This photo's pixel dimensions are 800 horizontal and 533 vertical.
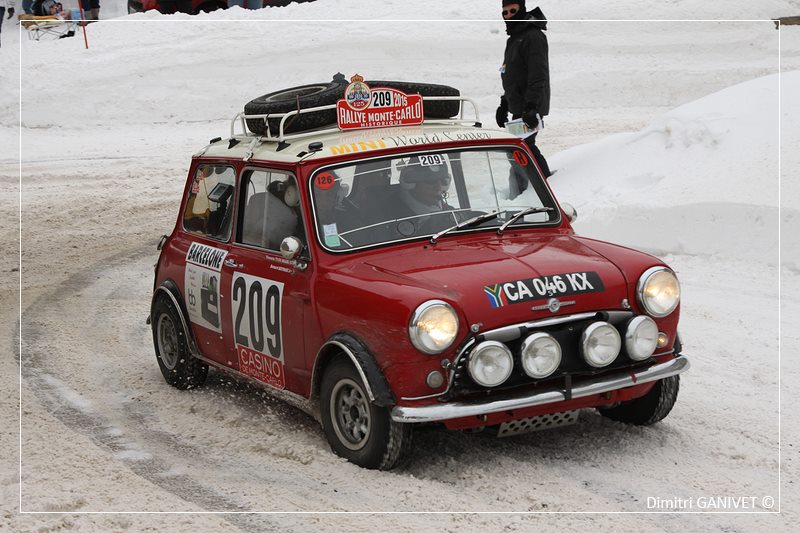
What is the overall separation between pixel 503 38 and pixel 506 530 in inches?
800

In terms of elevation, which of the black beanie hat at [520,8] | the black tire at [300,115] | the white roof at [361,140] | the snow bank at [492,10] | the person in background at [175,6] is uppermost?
the person in background at [175,6]

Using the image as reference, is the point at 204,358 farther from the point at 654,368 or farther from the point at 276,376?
the point at 654,368

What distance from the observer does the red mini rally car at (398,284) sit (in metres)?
5.28

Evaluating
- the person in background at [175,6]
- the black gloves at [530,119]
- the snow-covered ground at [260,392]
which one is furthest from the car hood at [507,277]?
the person in background at [175,6]

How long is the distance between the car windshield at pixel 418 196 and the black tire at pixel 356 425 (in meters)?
0.77

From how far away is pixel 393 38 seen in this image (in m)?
23.4

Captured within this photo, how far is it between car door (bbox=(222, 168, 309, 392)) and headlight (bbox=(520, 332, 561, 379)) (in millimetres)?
1287

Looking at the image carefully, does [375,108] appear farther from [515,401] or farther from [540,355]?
[515,401]

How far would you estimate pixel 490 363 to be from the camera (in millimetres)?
5203

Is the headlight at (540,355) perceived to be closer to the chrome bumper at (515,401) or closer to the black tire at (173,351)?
the chrome bumper at (515,401)

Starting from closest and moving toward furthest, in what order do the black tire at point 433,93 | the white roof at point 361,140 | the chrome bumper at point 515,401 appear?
the chrome bumper at point 515,401, the white roof at point 361,140, the black tire at point 433,93

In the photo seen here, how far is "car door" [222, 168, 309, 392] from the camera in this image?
6090 mm

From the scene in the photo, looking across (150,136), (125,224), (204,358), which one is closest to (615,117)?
(150,136)

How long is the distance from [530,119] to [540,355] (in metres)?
6.65
